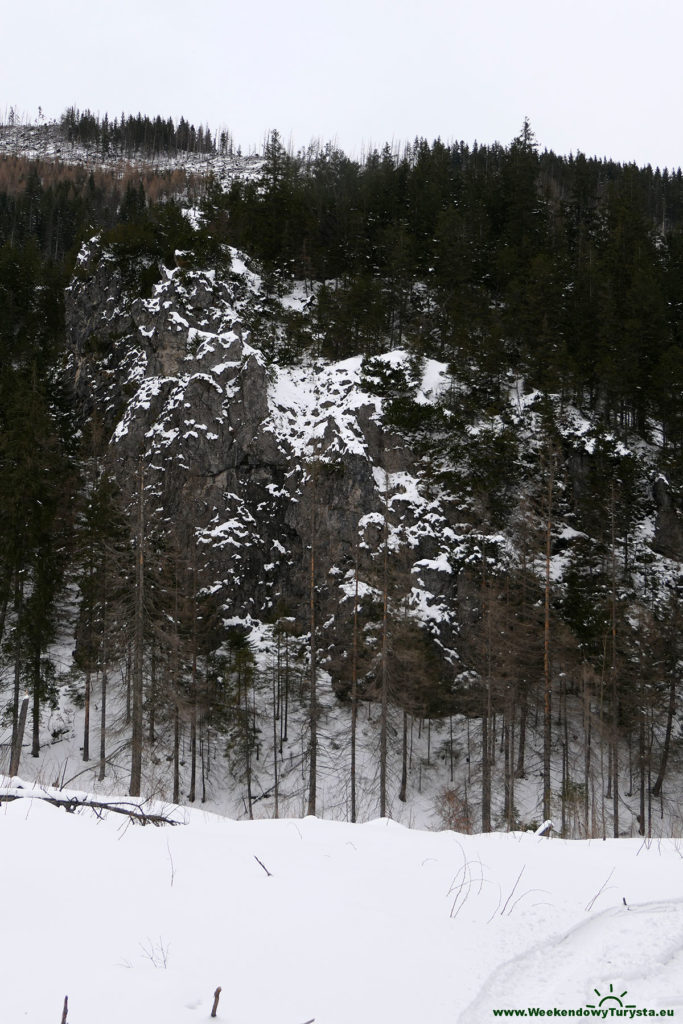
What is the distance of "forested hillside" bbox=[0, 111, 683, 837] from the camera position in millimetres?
23047

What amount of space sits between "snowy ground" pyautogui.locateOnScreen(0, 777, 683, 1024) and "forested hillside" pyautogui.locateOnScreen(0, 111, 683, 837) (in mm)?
13280

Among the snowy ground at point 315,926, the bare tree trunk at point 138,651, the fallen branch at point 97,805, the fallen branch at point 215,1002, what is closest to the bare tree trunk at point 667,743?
the bare tree trunk at point 138,651

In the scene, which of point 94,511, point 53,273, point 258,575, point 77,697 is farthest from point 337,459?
point 53,273

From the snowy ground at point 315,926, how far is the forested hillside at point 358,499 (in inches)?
523

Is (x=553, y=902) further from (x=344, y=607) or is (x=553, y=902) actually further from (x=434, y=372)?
(x=434, y=372)

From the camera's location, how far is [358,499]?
33.4 meters

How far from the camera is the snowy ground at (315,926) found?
8.63 ft

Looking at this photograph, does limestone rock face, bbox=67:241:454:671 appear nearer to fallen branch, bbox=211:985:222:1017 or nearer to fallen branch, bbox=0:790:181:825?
fallen branch, bbox=0:790:181:825

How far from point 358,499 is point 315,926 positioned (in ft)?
99.3

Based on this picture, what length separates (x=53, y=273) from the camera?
5147cm

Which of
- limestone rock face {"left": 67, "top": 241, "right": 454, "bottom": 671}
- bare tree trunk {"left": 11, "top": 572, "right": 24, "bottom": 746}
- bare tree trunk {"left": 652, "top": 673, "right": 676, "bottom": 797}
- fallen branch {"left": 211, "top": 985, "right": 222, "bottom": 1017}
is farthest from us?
limestone rock face {"left": 67, "top": 241, "right": 454, "bottom": 671}

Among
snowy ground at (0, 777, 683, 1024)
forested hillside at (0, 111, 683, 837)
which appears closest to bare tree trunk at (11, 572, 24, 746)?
forested hillside at (0, 111, 683, 837)

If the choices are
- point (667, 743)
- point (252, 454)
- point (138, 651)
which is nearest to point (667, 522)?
point (667, 743)

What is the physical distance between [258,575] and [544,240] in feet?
123
